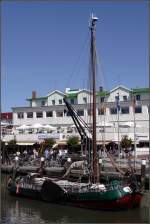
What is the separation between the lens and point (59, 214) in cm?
3456

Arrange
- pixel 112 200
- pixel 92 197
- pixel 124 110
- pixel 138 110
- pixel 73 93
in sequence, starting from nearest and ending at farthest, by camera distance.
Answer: pixel 112 200 < pixel 92 197 < pixel 138 110 < pixel 124 110 < pixel 73 93

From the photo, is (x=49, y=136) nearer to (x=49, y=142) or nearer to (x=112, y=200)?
(x=49, y=142)

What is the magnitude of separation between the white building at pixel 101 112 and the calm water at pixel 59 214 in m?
34.0

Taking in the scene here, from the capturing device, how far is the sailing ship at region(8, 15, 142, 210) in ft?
115

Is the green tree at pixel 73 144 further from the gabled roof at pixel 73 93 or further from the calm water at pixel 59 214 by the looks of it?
the calm water at pixel 59 214

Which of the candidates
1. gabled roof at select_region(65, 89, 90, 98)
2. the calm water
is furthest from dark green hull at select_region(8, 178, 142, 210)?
gabled roof at select_region(65, 89, 90, 98)

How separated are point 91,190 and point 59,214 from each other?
3216 millimetres

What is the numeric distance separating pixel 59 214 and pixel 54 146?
129 feet

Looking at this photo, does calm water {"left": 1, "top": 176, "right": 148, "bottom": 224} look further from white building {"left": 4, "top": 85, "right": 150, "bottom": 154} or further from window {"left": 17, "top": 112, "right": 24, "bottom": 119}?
window {"left": 17, "top": 112, "right": 24, "bottom": 119}

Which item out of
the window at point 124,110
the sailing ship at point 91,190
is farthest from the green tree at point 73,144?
the sailing ship at point 91,190

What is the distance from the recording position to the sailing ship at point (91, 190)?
3491 centimetres

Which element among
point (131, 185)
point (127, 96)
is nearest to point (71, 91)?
point (127, 96)

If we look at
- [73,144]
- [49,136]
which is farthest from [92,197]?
[49,136]

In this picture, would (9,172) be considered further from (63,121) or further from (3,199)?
(63,121)
